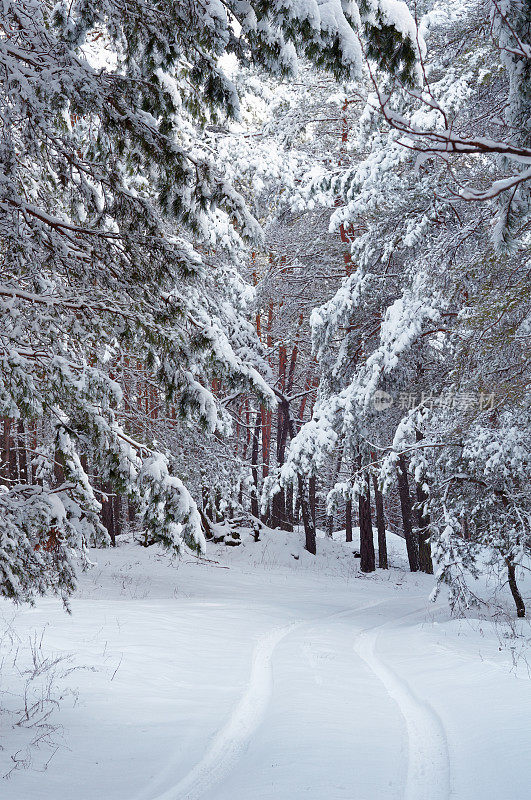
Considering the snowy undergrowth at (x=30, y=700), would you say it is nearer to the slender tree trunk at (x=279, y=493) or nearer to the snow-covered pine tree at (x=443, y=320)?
the snow-covered pine tree at (x=443, y=320)

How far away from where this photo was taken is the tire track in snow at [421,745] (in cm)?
441

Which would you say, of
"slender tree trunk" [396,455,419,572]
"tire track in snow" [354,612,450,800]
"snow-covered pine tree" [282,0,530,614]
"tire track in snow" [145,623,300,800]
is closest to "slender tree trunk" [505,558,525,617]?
"snow-covered pine tree" [282,0,530,614]

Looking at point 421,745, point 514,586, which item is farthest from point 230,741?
point 514,586

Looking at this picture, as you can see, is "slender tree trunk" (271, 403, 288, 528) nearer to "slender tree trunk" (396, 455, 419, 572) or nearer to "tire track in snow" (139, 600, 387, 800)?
"slender tree trunk" (396, 455, 419, 572)

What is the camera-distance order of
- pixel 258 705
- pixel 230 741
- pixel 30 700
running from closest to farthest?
pixel 230 741
pixel 30 700
pixel 258 705

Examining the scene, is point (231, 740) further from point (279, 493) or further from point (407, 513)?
point (279, 493)

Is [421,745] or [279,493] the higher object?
[279,493]

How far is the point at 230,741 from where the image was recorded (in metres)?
5.42

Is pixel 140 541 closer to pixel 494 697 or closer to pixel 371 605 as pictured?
pixel 371 605

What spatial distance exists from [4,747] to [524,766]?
13.2ft

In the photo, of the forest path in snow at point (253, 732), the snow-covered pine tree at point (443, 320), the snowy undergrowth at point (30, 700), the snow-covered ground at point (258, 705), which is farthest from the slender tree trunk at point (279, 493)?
the snowy undergrowth at point (30, 700)

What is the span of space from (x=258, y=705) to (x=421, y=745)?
1839 millimetres

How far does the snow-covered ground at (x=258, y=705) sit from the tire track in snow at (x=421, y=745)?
0.02 m

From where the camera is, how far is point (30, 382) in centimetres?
448
